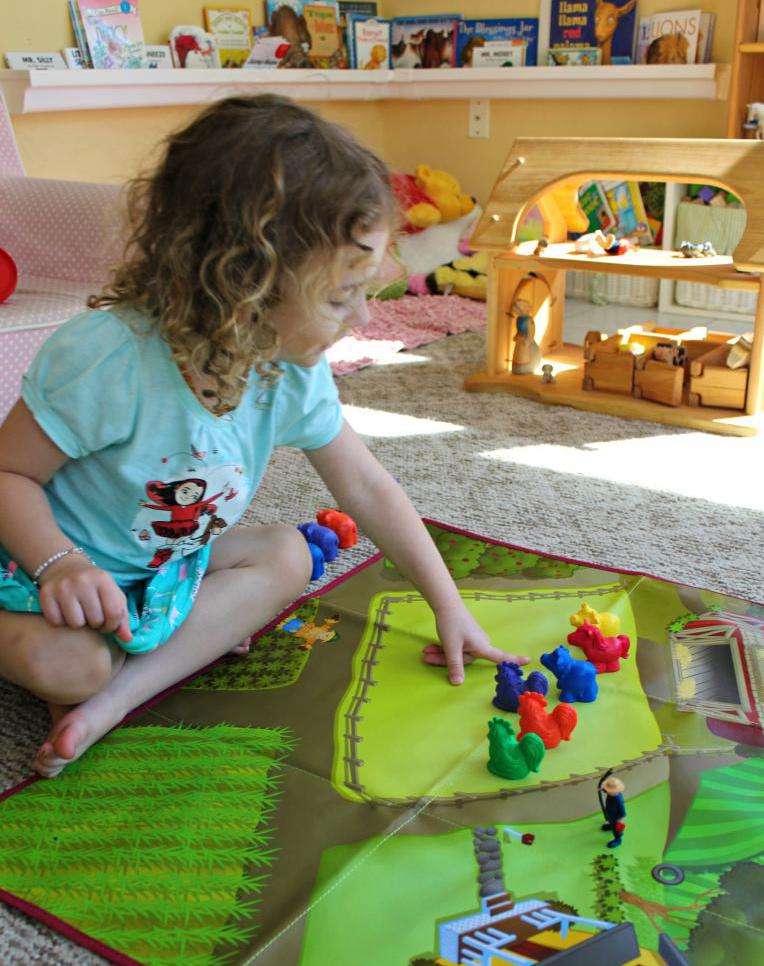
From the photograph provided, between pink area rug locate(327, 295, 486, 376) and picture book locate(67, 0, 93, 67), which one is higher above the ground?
picture book locate(67, 0, 93, 67)

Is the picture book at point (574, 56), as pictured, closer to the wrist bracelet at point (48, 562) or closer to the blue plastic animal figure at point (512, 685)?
the blue plastic animal figure at point (512, 685)

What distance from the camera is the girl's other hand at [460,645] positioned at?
987 mm

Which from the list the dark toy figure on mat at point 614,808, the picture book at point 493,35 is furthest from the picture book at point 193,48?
the dark toy figure on mat at point 614,808

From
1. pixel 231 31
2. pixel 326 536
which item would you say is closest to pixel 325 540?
pixel 326 536

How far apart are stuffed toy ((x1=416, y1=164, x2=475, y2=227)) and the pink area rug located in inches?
14.3

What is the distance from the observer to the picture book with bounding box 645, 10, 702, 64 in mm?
2514

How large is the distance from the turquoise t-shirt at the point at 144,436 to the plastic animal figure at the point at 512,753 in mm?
342

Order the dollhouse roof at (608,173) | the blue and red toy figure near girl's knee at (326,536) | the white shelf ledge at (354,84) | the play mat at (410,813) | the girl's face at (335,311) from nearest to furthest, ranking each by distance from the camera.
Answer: the play mat at (410,813) → the girl's face at (335,311) → the blue and red toy figure near girl's knee at (326,536) → the dollhouse roof at (608,173) → the white shelf ledge at (354,84)

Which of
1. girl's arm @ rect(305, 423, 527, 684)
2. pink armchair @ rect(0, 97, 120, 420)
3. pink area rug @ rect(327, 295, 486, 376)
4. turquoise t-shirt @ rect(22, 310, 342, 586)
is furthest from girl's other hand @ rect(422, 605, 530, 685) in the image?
pink area rug @ rect(327, 295, 486, 376)

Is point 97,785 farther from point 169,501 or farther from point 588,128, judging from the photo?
point 588,128

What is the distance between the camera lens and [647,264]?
5.82 feet

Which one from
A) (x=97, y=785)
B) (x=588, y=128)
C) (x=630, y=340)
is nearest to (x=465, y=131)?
(x=588, y=128)

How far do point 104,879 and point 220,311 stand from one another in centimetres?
46

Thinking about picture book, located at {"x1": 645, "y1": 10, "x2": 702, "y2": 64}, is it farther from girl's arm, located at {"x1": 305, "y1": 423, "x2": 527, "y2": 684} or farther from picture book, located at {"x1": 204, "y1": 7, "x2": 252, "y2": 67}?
girl's arm, located at {"x1": 305, "y1": 423, "x2": 527, "y2": 684}
